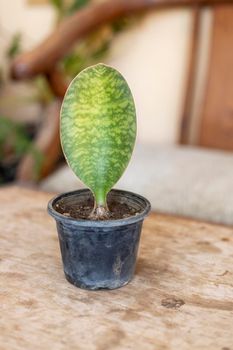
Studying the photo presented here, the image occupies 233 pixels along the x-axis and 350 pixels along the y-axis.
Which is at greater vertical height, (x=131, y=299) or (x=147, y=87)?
(x=147, y=87)

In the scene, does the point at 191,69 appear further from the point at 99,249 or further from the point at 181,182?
the point at 99,249

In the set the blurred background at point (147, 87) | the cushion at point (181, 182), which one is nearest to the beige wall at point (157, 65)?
the blurred background at point (147, 87)

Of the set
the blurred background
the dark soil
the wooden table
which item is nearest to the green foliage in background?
the blurred background

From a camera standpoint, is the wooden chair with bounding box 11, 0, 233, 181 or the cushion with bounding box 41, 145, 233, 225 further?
the wooden chair with bounding box 11, 0, 233, 181

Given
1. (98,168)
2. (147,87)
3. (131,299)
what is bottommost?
(131,299)

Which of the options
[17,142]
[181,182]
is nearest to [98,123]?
[181,182]

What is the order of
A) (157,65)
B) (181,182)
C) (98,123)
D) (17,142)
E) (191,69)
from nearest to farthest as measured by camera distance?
(98,123), (181,182), (17,142), (191,69), (157,65)

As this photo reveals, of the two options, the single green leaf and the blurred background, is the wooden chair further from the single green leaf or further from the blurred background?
the single green leaf
